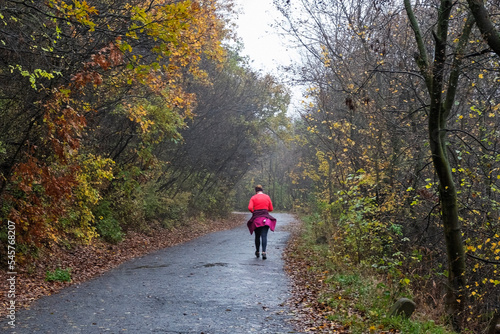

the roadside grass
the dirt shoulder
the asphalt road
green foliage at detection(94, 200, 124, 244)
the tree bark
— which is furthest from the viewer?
green foliage at detection(94, 200, 124, 244)

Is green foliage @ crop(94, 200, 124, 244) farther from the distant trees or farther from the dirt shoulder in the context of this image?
the distant trees

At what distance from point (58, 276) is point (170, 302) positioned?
2.97 metres

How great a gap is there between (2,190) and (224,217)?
1034 inches

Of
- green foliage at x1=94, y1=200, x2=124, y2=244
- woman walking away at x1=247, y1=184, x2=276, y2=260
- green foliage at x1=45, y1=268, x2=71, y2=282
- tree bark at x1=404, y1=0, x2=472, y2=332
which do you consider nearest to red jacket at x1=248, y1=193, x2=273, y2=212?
woman walking away at x1=247, y1=184, x2=276, y2=260

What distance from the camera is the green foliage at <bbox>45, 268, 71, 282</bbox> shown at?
29.9 ft

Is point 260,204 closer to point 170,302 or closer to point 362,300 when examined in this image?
point 362,300

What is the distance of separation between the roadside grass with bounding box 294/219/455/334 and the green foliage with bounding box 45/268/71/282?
515 cm

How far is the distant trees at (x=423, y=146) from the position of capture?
314 inches

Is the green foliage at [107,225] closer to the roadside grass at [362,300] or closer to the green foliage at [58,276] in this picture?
the green foliage at [58,276]

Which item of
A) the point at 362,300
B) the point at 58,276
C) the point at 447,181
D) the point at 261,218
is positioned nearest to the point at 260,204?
the point at 261,218

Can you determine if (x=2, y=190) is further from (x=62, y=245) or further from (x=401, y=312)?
(x=401, y=312)

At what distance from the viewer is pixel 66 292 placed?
832 centimetres

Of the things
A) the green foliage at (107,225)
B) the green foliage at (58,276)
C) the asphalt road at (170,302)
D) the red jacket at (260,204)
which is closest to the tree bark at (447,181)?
the asphalt road at (170,302)

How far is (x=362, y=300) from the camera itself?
7.93 metres
